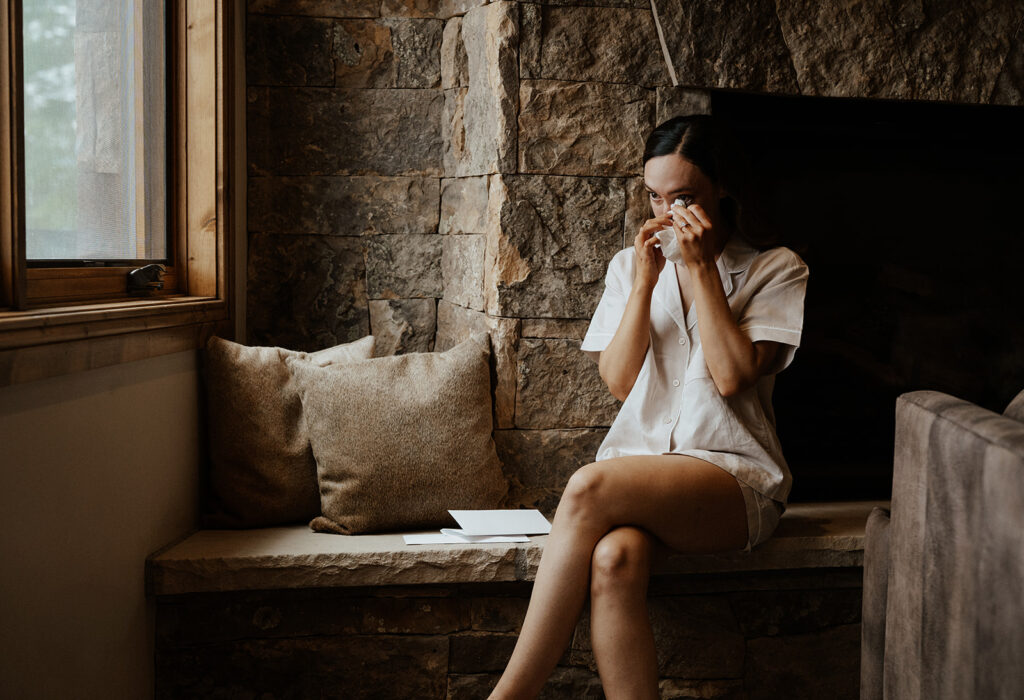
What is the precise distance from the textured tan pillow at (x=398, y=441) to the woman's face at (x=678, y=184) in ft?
2.00

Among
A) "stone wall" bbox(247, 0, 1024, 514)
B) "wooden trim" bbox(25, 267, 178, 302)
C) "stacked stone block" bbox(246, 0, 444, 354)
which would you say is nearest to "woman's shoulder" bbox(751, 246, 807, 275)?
"stone wall" bbox(247, 0, 1024, 514)

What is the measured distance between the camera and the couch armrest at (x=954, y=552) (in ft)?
3.64

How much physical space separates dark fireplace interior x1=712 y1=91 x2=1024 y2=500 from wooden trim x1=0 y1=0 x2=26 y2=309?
1833mm

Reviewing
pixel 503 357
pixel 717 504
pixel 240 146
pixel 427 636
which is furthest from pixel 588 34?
pixel 427 636

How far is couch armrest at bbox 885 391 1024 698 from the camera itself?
1.11 metres

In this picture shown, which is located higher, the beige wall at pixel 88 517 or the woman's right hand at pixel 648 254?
the woman's right hand at pixel 648 254

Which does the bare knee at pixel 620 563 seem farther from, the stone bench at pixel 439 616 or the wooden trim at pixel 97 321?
the wooden trim at pixel 97 321

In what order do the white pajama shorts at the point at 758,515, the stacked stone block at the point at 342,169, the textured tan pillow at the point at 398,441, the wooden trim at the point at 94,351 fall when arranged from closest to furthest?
the wooden trim at the point at 94,351 → the white pajama shorts at the point at 758,515 → the textured tan pillow at the point at 398,441 → the stacked stone block at the point at 342,169

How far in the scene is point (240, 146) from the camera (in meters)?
2.46

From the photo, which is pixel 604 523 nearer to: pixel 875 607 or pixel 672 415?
pixel 672 415

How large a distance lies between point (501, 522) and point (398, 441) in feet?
1.02

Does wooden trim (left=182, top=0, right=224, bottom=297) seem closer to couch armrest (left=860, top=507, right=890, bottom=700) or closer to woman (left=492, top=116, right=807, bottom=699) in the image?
woman (left=492, top=116, right=807, bottom=699)

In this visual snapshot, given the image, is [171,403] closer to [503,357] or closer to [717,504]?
[503,357]

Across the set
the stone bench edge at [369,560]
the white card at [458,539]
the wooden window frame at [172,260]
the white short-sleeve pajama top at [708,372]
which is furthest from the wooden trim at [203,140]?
the white short-sleeve pajama top at [708,372]
